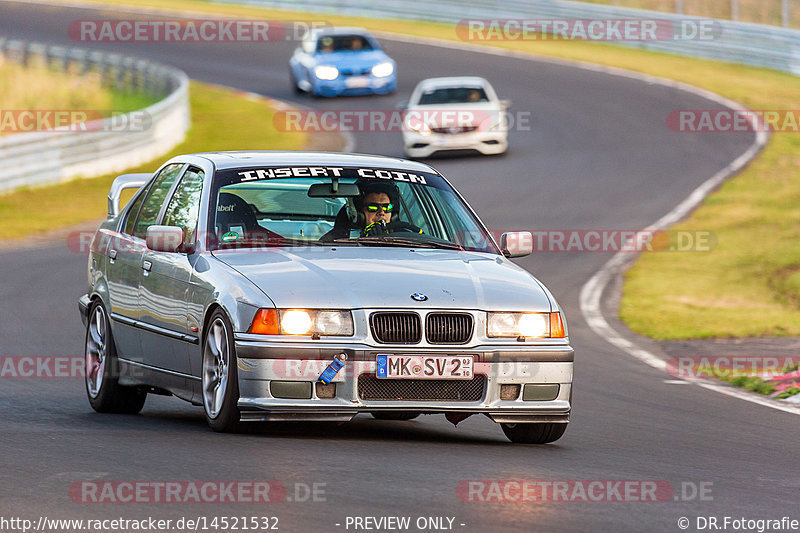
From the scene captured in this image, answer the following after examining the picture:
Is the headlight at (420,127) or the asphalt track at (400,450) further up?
the asphalt track at (400,450)

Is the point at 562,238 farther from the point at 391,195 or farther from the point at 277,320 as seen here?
the point at 277,320

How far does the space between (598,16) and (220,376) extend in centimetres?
3964

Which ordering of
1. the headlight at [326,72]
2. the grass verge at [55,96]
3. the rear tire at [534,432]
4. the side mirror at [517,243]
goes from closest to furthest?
the rear tire at [534,432] < the side mirror at [517,243] < the grass verge at [55,96] < the headlight at [326,72]

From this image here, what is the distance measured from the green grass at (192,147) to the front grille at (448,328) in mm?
14281

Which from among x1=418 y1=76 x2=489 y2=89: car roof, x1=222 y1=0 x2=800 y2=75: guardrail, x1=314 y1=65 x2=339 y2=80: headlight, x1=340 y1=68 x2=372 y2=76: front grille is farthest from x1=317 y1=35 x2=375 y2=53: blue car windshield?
x1=222 y1=0 x2=800 y2=75: guardrail

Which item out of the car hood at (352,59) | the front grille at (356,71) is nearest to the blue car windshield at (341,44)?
the car hood at (352,59)

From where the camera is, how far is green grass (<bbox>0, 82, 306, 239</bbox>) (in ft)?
73.1

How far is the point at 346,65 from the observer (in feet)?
119

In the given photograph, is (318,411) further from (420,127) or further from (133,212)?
(420,127)

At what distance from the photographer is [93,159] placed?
1023 inches

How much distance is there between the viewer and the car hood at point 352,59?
36094 mm

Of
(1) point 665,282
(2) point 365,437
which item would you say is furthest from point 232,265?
(1) point 665,282

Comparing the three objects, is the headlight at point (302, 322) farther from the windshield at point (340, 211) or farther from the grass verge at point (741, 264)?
the grass verge at point (741, 264)

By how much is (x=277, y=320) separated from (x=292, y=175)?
1.52 meters
